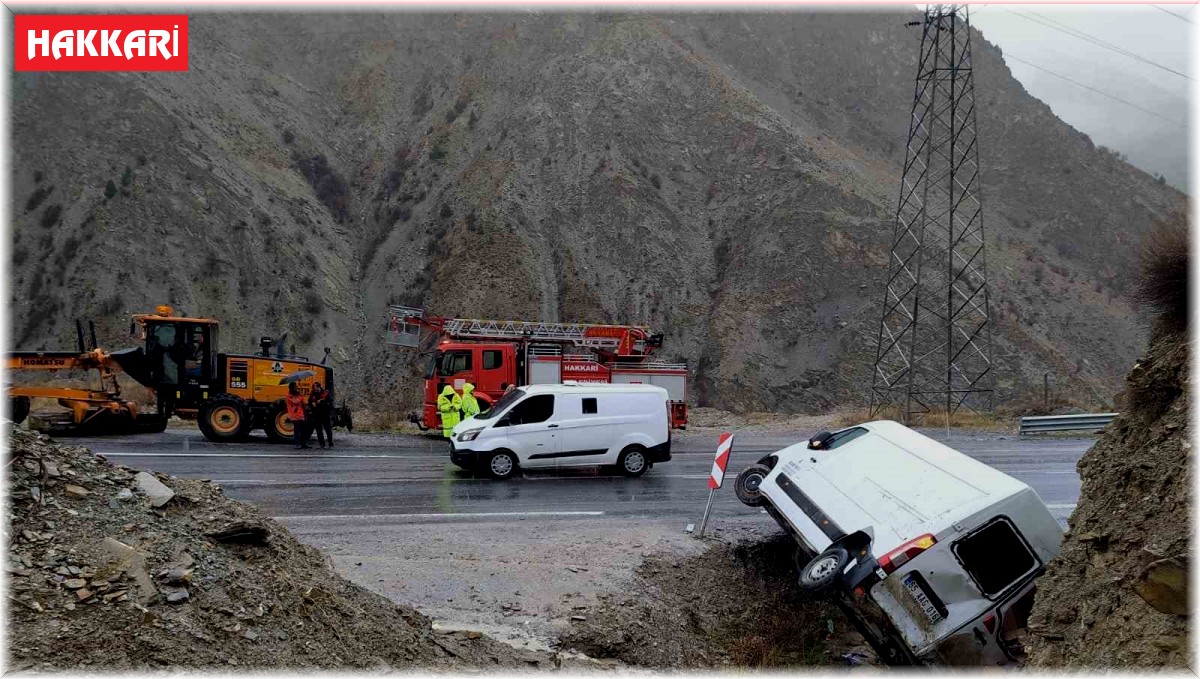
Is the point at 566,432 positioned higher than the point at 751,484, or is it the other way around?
the point at 566,432

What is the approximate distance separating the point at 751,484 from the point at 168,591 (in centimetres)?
801

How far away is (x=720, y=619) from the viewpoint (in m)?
9.10

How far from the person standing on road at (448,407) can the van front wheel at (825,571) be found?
13.9 m

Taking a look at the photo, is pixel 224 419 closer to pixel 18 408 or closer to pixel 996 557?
pixel 18 408

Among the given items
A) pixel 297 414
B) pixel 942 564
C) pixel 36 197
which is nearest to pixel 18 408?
pixel 297 414

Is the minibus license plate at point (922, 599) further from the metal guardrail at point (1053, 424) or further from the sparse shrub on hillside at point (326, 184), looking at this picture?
the sparse shrub on hillside at point (326, 184)

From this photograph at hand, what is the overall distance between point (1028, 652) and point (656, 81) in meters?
51.2

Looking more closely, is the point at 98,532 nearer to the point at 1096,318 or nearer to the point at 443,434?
the point at 443,434

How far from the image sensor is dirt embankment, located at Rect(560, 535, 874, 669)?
7.74 m

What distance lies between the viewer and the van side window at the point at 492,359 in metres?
23.5

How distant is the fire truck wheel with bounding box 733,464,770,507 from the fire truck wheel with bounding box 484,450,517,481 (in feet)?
15.6

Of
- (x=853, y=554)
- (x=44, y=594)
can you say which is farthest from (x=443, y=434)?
(x=44, y=594)

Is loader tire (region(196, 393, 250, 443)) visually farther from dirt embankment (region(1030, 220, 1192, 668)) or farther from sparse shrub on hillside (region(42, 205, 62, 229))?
sparse shrub on hillside (region(42, 205, 62, 229))

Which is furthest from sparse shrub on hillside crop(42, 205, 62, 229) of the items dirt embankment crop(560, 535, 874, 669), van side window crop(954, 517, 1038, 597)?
van side window crop(954, 517, 1038, 597)
